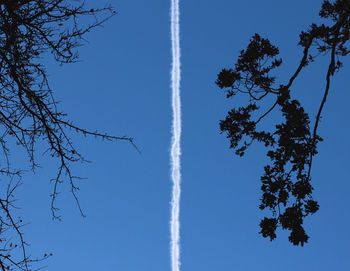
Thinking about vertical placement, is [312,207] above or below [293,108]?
below

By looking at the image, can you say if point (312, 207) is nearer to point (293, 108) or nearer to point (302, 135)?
point (302, 135)

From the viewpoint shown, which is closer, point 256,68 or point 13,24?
point 13,24

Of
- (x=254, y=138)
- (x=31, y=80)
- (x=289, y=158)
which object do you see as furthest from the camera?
(x=254, y=138)

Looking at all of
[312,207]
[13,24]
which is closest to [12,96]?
[13,24]

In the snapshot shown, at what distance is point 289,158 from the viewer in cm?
837

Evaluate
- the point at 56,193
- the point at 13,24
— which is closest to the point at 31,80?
the point at 13,24

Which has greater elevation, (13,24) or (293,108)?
(293,108)

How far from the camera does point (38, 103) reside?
17.9ft

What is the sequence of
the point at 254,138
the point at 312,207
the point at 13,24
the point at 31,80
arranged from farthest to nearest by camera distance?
1. the point at 254,138
2. the point at 312,207
3. the point at 31,80
4. the point at 13,24

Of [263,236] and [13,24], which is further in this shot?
[263,236]

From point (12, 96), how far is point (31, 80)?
1.19 feet

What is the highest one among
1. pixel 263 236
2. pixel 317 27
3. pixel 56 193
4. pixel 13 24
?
pixel 317 27

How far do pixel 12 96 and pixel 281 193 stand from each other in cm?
525

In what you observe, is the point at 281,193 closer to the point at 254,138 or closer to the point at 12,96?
the point at 254,138
